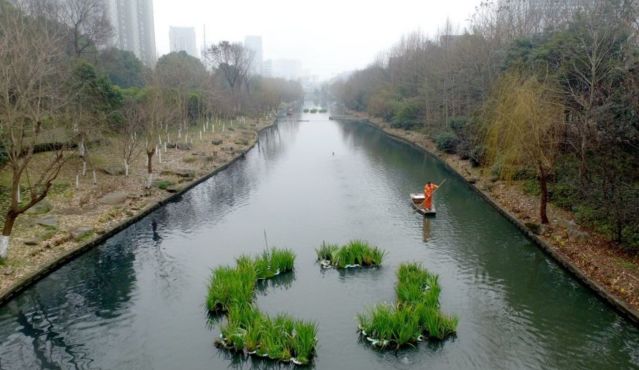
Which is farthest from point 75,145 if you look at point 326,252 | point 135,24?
point 135,24

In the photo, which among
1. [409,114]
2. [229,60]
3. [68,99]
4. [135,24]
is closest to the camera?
[68,99]

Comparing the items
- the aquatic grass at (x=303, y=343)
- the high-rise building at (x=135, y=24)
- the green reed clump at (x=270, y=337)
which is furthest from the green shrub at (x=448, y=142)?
the high-rise building at (x=135, y=24)

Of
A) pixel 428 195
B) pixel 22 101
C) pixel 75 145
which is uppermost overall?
pixel 22 101

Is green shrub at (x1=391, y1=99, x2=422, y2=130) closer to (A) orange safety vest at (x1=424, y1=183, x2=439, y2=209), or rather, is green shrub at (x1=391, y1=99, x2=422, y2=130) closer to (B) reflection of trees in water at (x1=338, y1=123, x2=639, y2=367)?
(B) reflection of trees in water at (x1=338, y1=123, x2=639, y2=367)

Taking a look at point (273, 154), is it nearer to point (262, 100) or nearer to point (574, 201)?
point (574, 201)

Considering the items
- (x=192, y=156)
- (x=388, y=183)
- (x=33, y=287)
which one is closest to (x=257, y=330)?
(x=33, y=287)

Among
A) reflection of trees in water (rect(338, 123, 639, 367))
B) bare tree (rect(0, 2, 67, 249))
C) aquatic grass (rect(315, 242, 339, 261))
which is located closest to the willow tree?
reflection of trees in water (rect(338, 123, 639, 367))

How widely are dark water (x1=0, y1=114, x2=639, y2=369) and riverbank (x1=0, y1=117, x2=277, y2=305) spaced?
1.84 feet

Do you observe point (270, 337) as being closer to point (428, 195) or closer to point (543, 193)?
point (543, 193)

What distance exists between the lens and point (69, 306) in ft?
45.2

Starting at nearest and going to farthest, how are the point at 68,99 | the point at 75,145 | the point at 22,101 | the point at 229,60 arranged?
the point at 22,101 < the point at 68,99 < the point at 75,145 < the point at 229,60

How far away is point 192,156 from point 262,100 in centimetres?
4509

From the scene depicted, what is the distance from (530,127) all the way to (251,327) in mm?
13009

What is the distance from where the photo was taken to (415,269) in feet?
49.1
